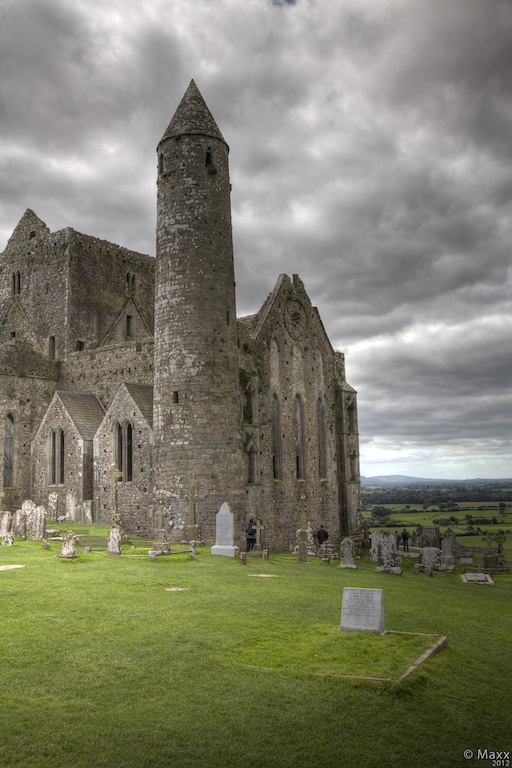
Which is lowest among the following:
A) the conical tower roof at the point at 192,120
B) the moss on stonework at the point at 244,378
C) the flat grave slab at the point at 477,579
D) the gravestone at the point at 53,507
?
the flat grave slab at the point at 477,579

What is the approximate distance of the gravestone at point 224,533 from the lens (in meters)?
23.2

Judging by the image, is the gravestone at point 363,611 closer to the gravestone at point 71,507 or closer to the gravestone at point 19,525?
the gravestone at point 19,525

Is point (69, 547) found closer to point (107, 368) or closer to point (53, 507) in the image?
point (53, 507)

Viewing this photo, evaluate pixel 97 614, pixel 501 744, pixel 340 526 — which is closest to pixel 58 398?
pixel 340 526

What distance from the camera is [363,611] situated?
37.5ft

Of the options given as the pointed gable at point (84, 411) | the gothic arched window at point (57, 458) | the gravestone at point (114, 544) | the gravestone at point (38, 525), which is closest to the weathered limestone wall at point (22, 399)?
the gothic arched window at point (57, 458)

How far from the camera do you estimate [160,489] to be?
1060 inches

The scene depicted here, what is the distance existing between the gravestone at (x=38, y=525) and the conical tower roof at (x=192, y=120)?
17078 millimetres

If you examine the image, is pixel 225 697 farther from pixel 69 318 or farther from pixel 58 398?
pixel 69 318

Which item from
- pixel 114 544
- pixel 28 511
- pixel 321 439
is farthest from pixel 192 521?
pixel 321 439

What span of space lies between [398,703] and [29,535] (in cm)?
2044

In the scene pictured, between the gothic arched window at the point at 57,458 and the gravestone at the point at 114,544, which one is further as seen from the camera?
the gothic arched window at the point at 57,458

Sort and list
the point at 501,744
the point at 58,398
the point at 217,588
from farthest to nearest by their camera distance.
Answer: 1. the point at 58,398
2. the point at 217,588
3. the point at 501,744

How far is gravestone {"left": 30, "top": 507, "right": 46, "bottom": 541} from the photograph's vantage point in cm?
2431
